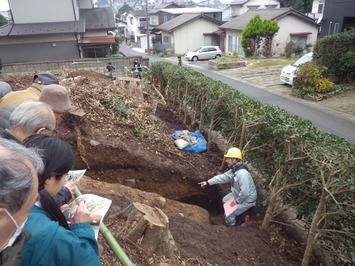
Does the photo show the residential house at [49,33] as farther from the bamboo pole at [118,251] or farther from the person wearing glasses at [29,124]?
the bamboo pole at [118,251]

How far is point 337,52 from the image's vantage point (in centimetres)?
1305

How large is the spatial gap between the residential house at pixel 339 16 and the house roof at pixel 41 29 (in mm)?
17870

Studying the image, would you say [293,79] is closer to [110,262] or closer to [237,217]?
[237,217]

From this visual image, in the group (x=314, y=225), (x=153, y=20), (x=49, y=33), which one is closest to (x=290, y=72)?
(x=314, y=225)

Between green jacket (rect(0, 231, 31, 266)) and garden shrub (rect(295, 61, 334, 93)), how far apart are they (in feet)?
45.4

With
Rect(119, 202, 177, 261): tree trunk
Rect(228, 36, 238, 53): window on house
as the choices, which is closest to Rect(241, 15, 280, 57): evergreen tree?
Rect(228, 36, 238, 53): window on house

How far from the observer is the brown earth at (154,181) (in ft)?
12.1

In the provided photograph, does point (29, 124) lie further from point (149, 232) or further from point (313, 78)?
point (313, 78)

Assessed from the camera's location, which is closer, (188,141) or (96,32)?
(188,141)

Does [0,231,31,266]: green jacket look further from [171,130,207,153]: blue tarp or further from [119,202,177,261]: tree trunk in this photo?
[171,130,207,153]: blue tarp

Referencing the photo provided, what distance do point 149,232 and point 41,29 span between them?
19.7 meters

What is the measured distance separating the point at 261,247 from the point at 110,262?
2.36 metres

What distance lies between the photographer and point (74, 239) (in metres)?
1.54

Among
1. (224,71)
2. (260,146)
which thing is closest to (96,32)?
(224,71)
